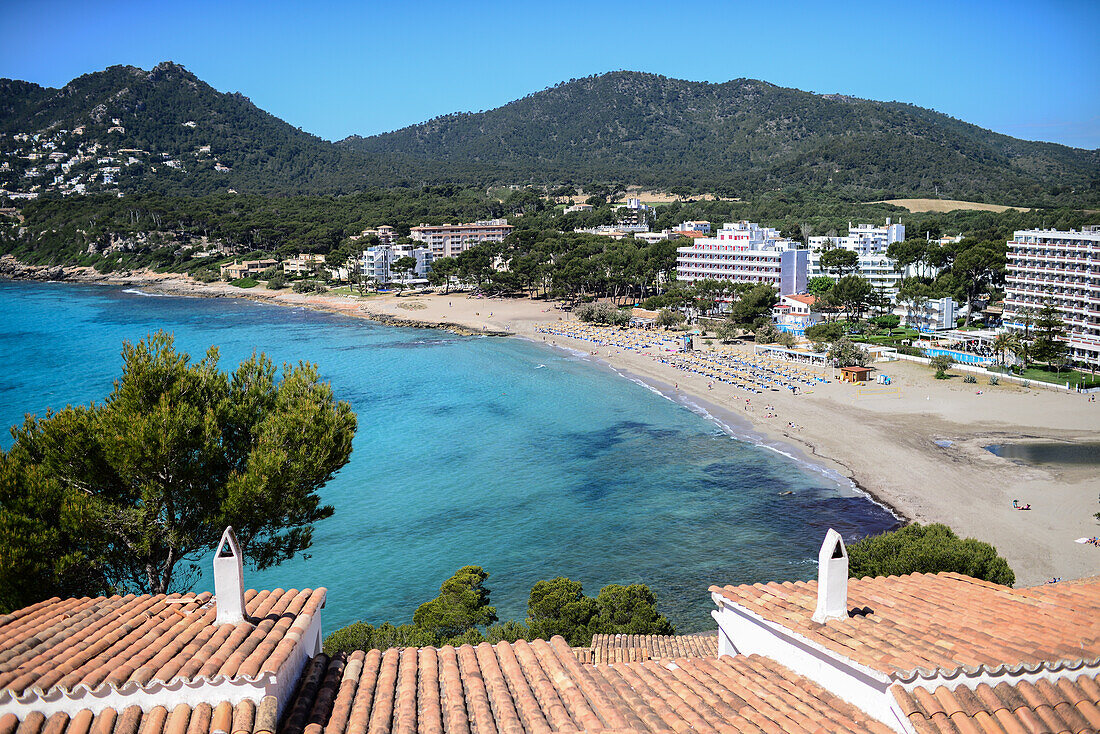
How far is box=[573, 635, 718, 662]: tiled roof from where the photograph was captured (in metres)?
12.7

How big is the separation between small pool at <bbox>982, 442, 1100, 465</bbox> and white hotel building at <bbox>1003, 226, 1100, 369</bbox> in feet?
51.1

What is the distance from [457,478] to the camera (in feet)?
95.8

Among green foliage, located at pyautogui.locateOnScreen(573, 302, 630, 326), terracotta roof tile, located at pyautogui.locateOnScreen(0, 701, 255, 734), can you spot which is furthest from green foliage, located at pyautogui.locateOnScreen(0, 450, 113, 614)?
green foliage, located at pyautogui.locateOnScreen(573, 302, 630, 326)

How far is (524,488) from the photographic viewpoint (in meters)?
28.0

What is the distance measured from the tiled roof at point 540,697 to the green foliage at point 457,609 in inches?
380

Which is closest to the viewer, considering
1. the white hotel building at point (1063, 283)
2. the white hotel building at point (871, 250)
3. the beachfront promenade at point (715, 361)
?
the beachfront promenade at point (715, 361)

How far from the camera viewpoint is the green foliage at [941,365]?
42.2m

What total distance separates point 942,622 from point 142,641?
6809 millimetres

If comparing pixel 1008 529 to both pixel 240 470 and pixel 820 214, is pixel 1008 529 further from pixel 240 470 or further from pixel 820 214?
pixel 820 214

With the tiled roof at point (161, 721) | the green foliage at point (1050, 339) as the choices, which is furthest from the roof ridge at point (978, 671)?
the green foliage at point (1050, 339)

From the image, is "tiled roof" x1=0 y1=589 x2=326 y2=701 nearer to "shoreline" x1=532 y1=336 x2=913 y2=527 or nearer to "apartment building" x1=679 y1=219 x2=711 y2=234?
"shoreline" x1=532 y1=336 x2=913 y2=527

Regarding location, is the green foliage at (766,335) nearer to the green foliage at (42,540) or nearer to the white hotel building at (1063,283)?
the white hotel building at (1063,283)

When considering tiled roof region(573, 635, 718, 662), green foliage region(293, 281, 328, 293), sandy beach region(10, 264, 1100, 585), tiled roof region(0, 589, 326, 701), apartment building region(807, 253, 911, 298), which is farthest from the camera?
green foliage region(293, 281, 328, 293)

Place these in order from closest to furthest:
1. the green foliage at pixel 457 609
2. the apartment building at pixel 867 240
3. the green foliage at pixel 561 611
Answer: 1. the green foliage at pixel 561 611
2. the green foliage at pixel 457 609
3. the apartment building at pixel 867 240
